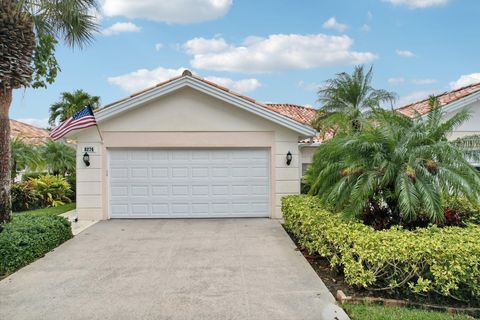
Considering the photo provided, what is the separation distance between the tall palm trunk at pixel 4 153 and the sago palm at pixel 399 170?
23.7 ft

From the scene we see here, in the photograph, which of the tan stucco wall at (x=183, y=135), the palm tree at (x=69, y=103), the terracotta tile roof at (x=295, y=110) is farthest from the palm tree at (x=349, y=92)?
the palm tree at (x=69, y=103)

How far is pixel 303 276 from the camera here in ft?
19.6

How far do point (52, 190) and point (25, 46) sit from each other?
9.31 metres

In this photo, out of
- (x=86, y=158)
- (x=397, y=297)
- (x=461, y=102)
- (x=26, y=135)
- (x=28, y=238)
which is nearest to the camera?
(x=397, y=297)

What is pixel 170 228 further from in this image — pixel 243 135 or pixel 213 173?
pixel 243 135

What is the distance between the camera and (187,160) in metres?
11.4

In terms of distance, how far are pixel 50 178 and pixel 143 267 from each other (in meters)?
11.5

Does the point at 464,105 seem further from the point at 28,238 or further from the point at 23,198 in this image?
the point at 23,198

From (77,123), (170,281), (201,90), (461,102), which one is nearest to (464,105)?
(461,102)

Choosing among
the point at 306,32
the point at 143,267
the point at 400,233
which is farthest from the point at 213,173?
the point at 306,32

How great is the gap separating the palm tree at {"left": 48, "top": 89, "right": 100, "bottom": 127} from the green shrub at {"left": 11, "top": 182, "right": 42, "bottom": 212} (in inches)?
501

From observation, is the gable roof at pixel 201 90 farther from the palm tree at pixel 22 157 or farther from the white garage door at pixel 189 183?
the palm tree at pixel 22 157

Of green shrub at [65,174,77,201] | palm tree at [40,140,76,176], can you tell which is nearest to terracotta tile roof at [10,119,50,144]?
palm tree at [40,140,76,176]

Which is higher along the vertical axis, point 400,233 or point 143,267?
point 400,233
